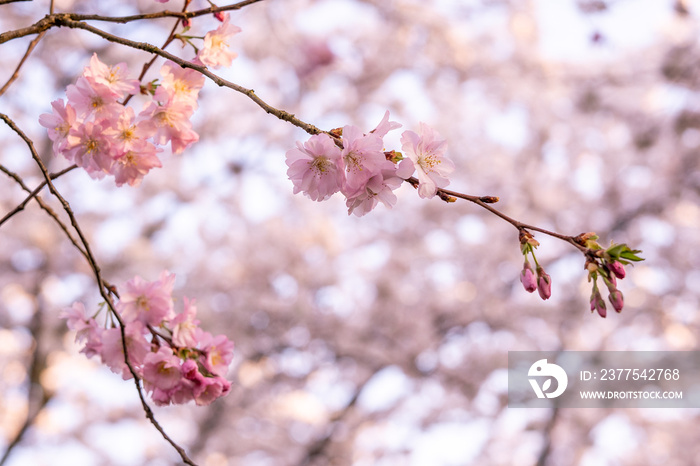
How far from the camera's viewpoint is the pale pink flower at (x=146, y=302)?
115 cm

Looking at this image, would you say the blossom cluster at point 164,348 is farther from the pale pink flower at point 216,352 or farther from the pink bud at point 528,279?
the pink bud at point 528,279

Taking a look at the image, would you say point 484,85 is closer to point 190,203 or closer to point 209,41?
point 190,203

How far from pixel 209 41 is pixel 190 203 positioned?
445 cm

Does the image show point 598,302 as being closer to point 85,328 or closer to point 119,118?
point 119,118

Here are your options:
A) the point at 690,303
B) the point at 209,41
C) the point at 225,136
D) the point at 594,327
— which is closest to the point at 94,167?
the point at 209,41

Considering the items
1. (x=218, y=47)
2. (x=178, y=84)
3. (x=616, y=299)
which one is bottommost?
(x=616, y=299)

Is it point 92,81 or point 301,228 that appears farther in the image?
point 301,228

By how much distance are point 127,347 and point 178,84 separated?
1.91ft

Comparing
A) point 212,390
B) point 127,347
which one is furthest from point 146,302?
point 212,390

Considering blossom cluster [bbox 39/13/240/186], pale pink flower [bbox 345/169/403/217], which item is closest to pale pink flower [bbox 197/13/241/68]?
blossom cluster [bbox 39/13/240/186]

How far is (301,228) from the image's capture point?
5426 millimetres

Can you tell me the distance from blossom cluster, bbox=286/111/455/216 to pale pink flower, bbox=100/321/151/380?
1.75 ft

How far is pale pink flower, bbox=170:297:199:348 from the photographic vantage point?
113 centimetres

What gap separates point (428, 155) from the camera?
2.91 ft
